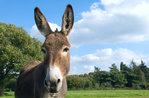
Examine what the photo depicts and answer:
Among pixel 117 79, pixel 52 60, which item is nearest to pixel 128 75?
pixel 117 79

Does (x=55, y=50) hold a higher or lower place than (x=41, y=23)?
lower

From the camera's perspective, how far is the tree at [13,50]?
31.6 m

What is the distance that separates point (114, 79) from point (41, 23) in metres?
89.7

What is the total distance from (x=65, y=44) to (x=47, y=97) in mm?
1438

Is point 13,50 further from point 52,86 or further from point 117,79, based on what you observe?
point 117,79

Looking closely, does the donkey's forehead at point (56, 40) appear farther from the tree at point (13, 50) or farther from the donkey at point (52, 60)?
the tree at point (13, 50)

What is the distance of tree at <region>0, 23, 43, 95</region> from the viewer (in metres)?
31.6

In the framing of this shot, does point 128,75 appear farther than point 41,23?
Yes

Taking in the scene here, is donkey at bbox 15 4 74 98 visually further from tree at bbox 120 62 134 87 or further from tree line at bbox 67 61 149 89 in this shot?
tree at bbox 120 62 134 87

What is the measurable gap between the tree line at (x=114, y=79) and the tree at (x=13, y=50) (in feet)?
156

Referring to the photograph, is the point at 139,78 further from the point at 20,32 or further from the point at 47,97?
the point at 47,97

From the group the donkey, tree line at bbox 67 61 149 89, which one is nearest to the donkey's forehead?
the donkey

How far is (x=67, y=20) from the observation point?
4.36 meters

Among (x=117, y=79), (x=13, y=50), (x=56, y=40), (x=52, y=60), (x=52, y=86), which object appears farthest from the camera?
(x=117, y=79)
